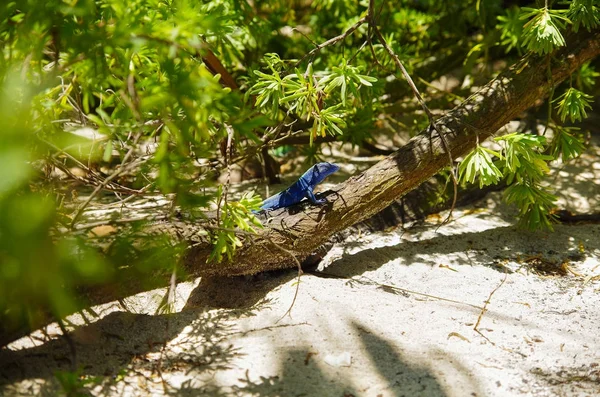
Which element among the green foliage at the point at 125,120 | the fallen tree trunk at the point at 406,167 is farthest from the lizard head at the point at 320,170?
the green foliage at the point at 125,120

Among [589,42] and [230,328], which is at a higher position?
[589,42]

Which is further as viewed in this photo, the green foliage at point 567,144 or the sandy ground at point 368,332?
the green foliage at point 567,144

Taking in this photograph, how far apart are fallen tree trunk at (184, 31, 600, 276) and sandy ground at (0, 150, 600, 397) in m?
0.21

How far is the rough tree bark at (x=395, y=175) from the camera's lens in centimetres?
298

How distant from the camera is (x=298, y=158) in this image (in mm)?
4926

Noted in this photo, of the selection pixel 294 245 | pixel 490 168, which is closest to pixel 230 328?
pixel 294 245

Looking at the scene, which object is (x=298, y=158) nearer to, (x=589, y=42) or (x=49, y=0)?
(x=589, y=42)

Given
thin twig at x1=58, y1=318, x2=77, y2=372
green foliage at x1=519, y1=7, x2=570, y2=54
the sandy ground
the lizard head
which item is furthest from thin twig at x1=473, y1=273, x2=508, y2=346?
thin twig at x1=58, y1=318, x2=77, y2=372

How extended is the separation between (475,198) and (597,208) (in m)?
0.78

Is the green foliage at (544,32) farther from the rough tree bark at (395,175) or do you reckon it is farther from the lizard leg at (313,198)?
the lizard leg at (313,198)

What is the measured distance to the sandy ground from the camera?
231cm

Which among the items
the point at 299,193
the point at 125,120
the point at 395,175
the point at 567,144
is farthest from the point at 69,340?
the point at 567,144

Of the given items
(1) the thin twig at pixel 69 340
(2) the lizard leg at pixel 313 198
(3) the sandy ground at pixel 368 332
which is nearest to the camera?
(1) the thin twig at pixel 69 340

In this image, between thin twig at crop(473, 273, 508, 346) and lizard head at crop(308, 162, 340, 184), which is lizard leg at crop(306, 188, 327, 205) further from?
thin twig at crop(473, 273, 508, 346)
